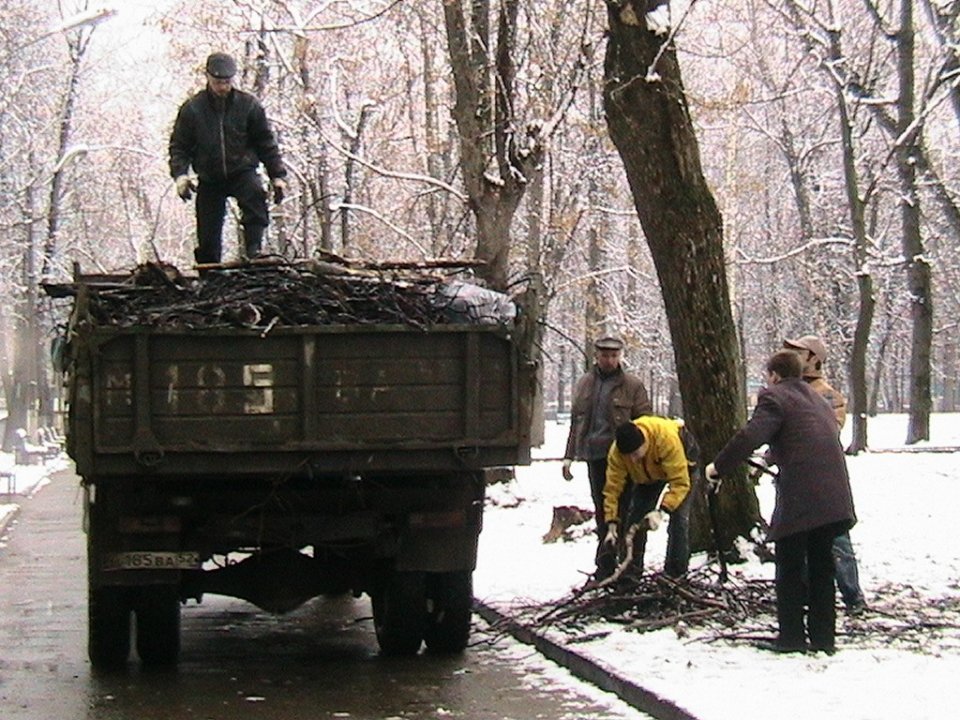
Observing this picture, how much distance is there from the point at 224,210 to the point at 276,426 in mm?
4274

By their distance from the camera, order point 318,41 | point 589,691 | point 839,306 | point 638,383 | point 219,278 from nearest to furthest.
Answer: point 589,691 → point 219,278 → point 638,383 → point 318,41 → point 839,306

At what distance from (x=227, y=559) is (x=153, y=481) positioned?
1.29 metres

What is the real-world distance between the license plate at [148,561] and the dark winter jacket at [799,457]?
3.01m

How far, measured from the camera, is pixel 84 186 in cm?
5503

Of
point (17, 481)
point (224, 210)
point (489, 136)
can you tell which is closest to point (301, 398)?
point (224, 210)

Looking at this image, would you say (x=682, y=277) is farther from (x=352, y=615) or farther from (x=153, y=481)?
(x=153, y=481)

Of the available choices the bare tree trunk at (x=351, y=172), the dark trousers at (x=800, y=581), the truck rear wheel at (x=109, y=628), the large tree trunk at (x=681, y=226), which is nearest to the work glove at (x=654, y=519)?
the dark trousers at (x=800, y=581)

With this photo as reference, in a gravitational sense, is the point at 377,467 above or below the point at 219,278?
below

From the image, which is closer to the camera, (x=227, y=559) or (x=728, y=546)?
(x=227, y=559)

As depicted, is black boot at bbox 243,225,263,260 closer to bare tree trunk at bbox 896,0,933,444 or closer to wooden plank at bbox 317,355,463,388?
wooden plank at bbox 317,355,463,388

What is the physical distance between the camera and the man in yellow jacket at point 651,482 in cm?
1102

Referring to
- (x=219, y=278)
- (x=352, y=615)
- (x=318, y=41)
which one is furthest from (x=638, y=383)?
(x=318, y=41)

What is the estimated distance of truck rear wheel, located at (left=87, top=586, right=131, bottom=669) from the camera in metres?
10.1

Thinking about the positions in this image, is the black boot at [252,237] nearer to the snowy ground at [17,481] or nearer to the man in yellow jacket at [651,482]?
the man in yellow jacket at [651,482]
